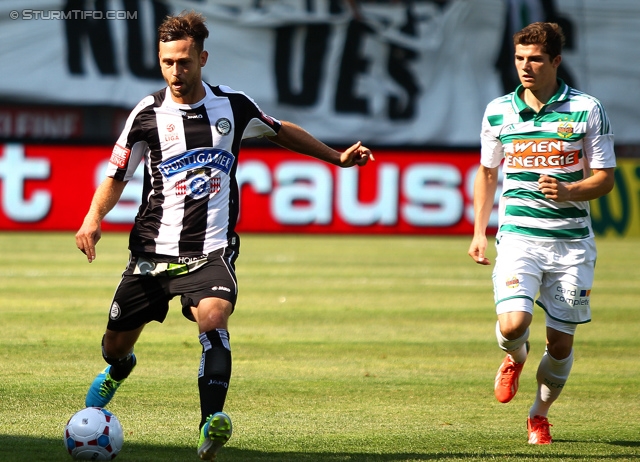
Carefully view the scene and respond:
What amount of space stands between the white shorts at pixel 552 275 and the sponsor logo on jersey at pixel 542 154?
45cm

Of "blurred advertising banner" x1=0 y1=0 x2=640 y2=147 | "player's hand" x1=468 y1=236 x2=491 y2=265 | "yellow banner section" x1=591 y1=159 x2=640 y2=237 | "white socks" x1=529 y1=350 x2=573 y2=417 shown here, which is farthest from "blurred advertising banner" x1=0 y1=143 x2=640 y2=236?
"white socks" x1=529 y1=350 x2=573 y2=417

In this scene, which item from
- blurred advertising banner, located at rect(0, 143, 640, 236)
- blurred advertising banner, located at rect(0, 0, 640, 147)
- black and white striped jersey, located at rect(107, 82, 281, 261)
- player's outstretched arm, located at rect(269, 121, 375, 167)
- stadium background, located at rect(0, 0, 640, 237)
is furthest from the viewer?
blurred advertising banner, located at rect(0, 0, 640, 147)

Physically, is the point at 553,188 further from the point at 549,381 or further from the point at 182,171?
the point at 182,171

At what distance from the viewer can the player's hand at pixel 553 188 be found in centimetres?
617

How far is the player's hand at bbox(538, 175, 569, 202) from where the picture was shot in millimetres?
6172

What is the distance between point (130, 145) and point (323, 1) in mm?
25215

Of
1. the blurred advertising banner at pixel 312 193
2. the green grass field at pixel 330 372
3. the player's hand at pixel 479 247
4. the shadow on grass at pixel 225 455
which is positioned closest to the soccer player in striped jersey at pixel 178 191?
the shadow on grass at pixel 225 455

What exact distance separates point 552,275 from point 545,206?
1.33 ft

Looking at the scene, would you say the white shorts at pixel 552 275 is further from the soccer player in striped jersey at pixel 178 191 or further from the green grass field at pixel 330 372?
the soccer player in striped jersey at pixel 178 191

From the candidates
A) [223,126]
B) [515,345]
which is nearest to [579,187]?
[515,345]

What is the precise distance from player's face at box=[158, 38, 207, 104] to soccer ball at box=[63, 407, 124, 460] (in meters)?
1.72

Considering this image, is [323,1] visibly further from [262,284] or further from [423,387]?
[423,387]

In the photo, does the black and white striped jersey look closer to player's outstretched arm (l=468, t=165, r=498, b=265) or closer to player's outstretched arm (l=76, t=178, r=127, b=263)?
player's outstretched arm (l=76, t=178, r=127, b=263)

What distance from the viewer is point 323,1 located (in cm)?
3047
